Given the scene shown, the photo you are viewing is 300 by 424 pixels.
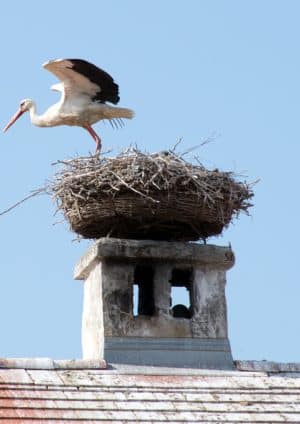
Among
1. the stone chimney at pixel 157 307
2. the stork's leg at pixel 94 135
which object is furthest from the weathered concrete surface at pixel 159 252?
the stork's leg at pixel 94 135

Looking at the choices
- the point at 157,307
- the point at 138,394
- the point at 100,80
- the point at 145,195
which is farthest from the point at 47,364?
the point at 100,80

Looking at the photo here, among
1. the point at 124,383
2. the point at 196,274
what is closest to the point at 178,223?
the point at 196,274

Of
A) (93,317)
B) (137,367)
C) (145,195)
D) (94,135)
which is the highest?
(94,135)

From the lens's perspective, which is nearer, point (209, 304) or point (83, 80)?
point (209, 304)

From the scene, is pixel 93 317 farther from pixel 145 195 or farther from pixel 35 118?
pixel 35 118

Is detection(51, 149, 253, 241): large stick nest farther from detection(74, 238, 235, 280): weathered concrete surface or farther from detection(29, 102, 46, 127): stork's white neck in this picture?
detection(29, 102, 46, 127): stork's white neck

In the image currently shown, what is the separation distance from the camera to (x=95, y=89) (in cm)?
1447

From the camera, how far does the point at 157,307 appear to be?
1195 cm

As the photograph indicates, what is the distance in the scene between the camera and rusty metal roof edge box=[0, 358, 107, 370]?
35.9ft

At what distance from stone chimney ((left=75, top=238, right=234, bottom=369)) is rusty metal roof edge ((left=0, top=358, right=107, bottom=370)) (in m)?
0.35

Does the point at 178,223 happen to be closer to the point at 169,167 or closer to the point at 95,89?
the point at 169,167

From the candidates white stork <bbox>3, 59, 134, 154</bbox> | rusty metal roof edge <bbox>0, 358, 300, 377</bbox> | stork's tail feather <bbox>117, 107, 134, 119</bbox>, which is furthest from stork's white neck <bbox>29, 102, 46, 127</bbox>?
rusty metal roof edge <bbox>0, 358, 300, 377</bbox>

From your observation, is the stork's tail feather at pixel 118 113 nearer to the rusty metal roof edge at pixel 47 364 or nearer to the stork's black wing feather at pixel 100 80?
the stork's black wing feather at pixel 100 80

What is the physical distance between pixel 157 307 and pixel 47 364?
1.30 meters
